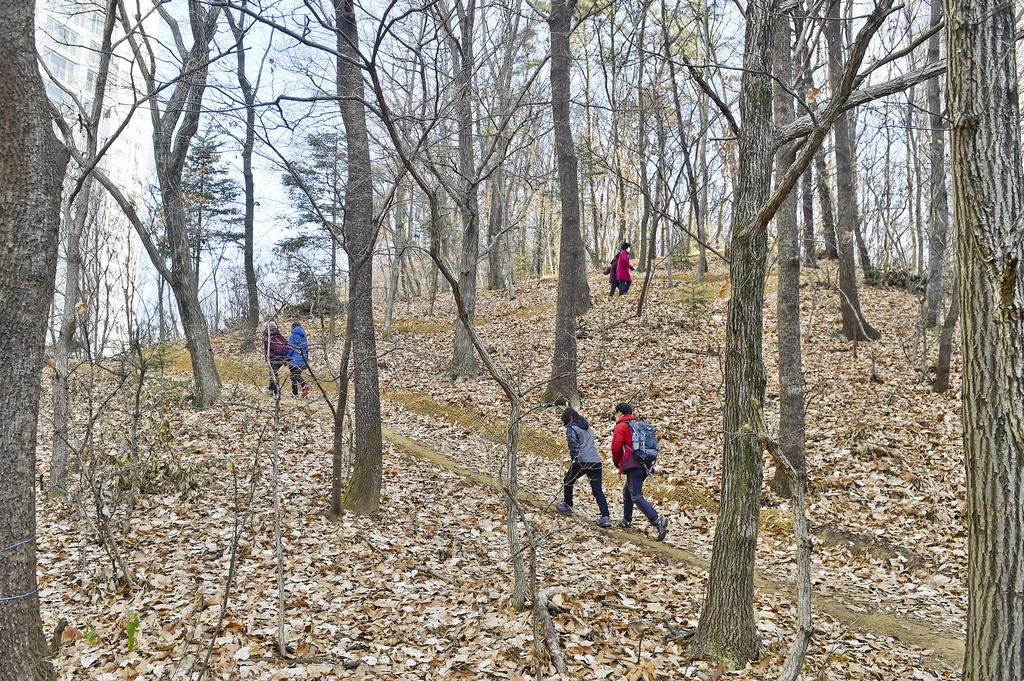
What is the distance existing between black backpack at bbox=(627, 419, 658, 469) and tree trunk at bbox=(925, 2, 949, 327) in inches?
267

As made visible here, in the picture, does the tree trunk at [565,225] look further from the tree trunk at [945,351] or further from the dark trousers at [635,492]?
the tree trunk at [945,351]

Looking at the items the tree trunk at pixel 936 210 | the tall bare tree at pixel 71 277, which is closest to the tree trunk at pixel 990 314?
the tall bare tree at pixel 71 277

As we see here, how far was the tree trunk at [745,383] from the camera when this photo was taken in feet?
15.1

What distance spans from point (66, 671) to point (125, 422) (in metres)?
6.08

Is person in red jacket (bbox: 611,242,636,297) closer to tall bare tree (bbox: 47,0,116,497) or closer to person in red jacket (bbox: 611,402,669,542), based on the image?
person in red jacket (bbox: 611,402,669,542)

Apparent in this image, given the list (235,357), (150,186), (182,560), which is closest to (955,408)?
(182,560)

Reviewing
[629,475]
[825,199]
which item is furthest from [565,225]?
[825,199]

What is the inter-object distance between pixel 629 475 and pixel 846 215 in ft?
33.9

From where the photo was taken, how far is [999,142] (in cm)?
303

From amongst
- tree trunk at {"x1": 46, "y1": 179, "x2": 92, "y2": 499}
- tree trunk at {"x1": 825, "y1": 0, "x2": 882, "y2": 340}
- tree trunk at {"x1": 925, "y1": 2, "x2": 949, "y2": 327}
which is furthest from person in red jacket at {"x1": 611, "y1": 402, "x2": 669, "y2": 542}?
tree trunk at {"x1": 825, "y1": 0, "x2": 882, "y2": 340}

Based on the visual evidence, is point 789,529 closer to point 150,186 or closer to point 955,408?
point 955,408

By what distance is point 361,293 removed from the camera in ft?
24.7

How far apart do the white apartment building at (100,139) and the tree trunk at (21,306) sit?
1095mm

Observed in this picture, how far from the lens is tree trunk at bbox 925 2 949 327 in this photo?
11.0 m
